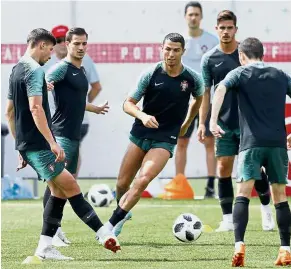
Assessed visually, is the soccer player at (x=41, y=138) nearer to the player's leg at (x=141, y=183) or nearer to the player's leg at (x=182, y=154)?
A: the player's leg at (x=141, y=183)

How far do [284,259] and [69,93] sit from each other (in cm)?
322

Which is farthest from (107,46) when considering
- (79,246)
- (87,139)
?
(79,246)

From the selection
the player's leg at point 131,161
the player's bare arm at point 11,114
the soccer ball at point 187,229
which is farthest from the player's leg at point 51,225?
the soccer ball at point 187,229

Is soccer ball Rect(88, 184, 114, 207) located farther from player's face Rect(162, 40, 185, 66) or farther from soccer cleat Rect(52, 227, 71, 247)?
player's face Rect(162, 40, 185, 66)

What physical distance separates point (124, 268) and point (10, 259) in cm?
134

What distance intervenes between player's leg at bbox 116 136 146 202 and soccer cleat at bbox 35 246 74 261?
5.34 ft

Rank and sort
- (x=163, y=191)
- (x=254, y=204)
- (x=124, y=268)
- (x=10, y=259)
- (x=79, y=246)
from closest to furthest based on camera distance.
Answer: (x=124, y=268) < (x=10, y=259) < (x=79, y=246) < (x=254, y=204) < (x=163, y=191)

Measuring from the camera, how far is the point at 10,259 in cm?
1045

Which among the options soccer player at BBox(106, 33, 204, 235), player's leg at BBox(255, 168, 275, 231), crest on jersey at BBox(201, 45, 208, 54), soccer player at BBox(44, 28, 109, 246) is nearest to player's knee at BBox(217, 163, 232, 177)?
player's leg at BBox(255, 168, 275, 231)

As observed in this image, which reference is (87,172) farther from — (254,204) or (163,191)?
(254,204)

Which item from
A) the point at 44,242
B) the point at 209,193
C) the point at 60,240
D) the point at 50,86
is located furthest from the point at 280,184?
the point at 209,193

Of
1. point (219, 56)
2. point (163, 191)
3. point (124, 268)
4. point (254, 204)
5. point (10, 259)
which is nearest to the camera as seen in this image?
point (124, 268)

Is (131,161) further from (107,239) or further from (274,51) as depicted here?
(274,51)

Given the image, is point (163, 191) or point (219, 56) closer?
point (219, 56)
